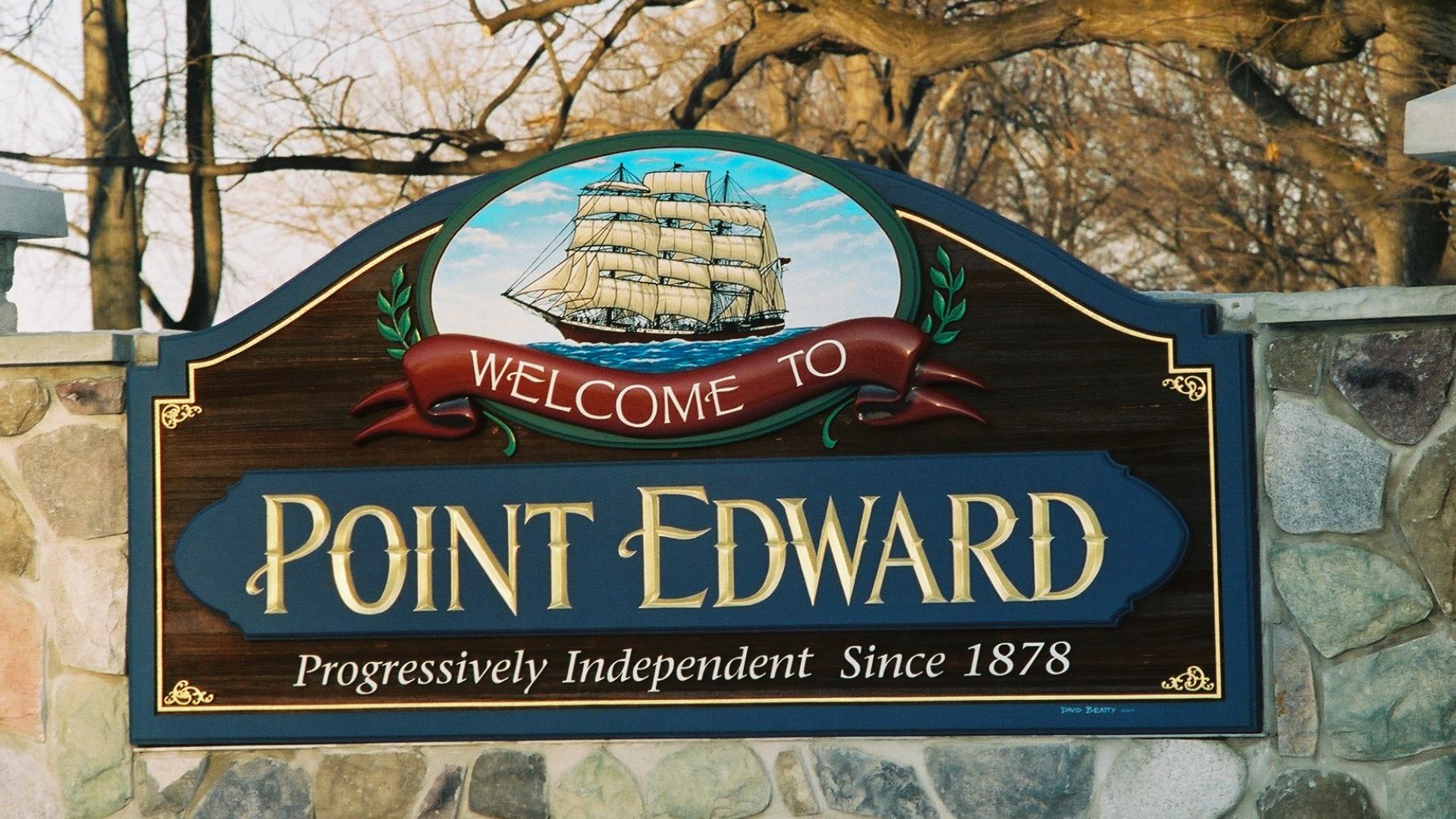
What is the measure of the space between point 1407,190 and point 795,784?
5.96 m

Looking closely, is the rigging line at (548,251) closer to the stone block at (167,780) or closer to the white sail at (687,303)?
the white sail at (687,303)

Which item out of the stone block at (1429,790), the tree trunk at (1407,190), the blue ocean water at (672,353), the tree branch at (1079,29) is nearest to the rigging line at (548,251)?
the blue ocean water at (672,353)

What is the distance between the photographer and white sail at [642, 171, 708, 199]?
4.34 meters

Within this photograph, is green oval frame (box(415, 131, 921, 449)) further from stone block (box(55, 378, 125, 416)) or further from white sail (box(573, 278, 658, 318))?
stone block (box(55, 378, 125, 416))

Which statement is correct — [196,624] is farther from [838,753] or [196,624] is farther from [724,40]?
[724,40]

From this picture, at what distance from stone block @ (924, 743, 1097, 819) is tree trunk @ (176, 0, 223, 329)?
25.0 feet

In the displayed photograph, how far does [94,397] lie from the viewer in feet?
15.1

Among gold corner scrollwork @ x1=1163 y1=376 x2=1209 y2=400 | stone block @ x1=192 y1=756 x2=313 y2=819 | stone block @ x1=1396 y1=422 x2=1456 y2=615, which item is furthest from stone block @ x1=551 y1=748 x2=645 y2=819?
stone block @ x1=1396 y1=422 x2=1456 y2=615

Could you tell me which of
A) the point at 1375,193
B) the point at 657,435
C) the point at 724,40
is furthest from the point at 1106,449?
the point at 724,40

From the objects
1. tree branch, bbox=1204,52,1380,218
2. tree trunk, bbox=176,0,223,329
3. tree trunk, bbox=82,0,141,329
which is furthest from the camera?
tree trunk, bbox=176,0,223,329

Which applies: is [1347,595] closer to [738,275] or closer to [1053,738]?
[1053,738]

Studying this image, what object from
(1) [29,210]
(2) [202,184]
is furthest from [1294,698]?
(2) [202,184]

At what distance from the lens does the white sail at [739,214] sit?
4.32m

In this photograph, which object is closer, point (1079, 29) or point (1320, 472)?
point (1320, 472)
